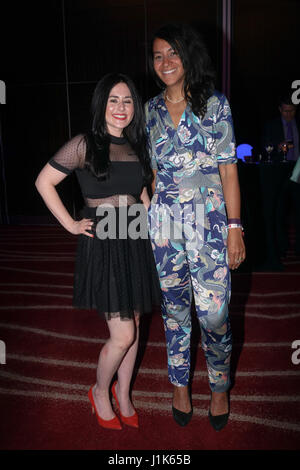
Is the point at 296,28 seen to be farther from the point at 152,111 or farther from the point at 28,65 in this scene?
the point at 152,111

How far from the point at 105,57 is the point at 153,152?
4.89 metres

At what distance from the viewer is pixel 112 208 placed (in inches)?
64.1

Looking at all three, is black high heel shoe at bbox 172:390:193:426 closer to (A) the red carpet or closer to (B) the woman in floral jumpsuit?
(A) the red carpet

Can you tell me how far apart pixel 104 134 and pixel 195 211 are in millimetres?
507

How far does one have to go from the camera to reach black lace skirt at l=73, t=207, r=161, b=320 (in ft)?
5.32

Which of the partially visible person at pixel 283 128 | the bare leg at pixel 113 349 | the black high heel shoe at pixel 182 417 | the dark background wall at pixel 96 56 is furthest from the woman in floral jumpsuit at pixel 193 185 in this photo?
the dark background wall at pixel 96 56

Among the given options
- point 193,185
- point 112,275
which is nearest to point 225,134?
point 193,185

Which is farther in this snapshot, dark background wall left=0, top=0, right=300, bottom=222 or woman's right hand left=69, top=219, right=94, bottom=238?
dark background wall left=0, top=0, right=300, bottom=222

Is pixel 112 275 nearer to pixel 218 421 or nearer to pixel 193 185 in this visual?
pixel 193 185

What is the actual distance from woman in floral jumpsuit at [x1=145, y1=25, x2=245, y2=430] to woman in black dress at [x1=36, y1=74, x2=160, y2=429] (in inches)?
3.2

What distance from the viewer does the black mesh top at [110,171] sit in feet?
5.26

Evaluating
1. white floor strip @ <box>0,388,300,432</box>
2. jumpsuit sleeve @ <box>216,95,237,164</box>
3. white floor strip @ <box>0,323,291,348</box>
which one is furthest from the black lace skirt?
white floor strip @ <box>0,323,291,348</box>

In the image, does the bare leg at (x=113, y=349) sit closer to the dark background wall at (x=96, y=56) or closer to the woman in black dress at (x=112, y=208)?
the woman in black dress at (x=112, y=208)

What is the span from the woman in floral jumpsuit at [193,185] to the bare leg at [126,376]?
28 centimetres
